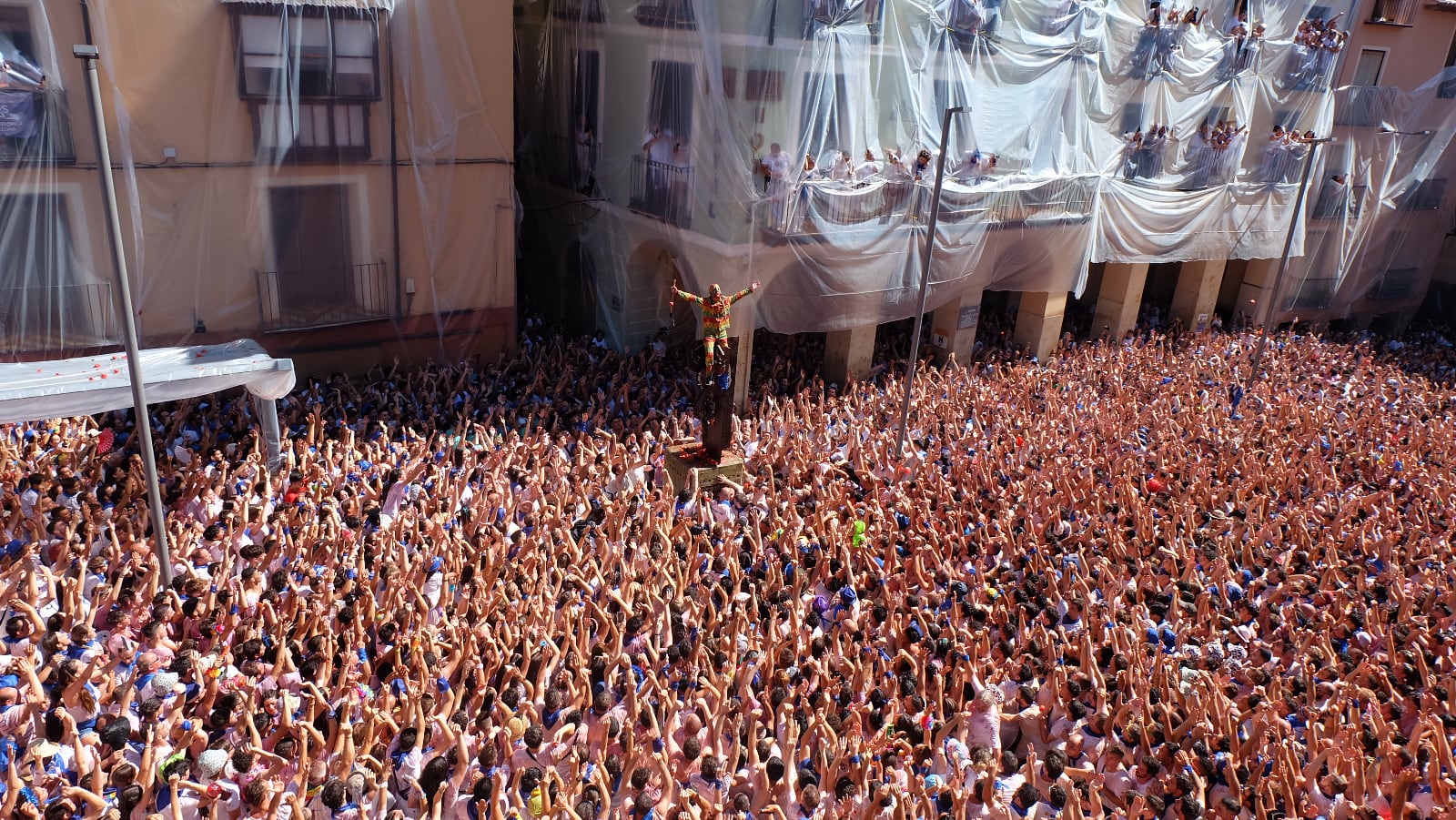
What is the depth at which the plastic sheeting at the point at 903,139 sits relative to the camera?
12367mm

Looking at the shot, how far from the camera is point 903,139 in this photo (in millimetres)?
13289

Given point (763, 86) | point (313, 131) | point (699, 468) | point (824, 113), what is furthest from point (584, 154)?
point (699, 468)

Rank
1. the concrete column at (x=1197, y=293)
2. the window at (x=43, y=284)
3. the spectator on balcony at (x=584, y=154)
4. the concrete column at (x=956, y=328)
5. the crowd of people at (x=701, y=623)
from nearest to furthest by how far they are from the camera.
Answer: the crowd of people at (x=701, y=623), the window at (x=43, y=284), the spectator on balcony at (x=584, y=154), the concrete column at (x=956, y=328), the concrete column at (x=1197, y=293)

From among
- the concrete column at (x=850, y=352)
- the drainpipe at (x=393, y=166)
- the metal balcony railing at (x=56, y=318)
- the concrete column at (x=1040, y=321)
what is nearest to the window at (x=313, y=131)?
the drainpipe at (x=393, y=166)

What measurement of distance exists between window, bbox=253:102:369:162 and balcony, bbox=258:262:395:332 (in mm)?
1470

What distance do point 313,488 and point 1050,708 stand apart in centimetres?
645

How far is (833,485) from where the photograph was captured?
32.6ft

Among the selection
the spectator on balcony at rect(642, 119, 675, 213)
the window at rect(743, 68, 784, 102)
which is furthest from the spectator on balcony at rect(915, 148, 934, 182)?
the spectator on balcony at rect(642, 119, 675, 213)

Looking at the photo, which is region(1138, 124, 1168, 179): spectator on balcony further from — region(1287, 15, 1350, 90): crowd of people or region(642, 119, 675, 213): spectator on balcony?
region(642, 119, 675, 213): spectator on balcony

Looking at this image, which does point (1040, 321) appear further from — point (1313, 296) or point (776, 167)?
point (1313, 296)

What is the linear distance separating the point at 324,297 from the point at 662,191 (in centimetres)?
470

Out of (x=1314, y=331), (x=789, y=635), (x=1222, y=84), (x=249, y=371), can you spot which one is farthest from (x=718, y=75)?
(x=1314, y=331)

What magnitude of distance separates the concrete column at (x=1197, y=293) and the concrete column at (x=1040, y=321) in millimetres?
4234

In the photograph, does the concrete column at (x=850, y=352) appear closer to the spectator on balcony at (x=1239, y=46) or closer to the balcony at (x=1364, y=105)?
the spectator on balcony at (x=1239, y=46)
